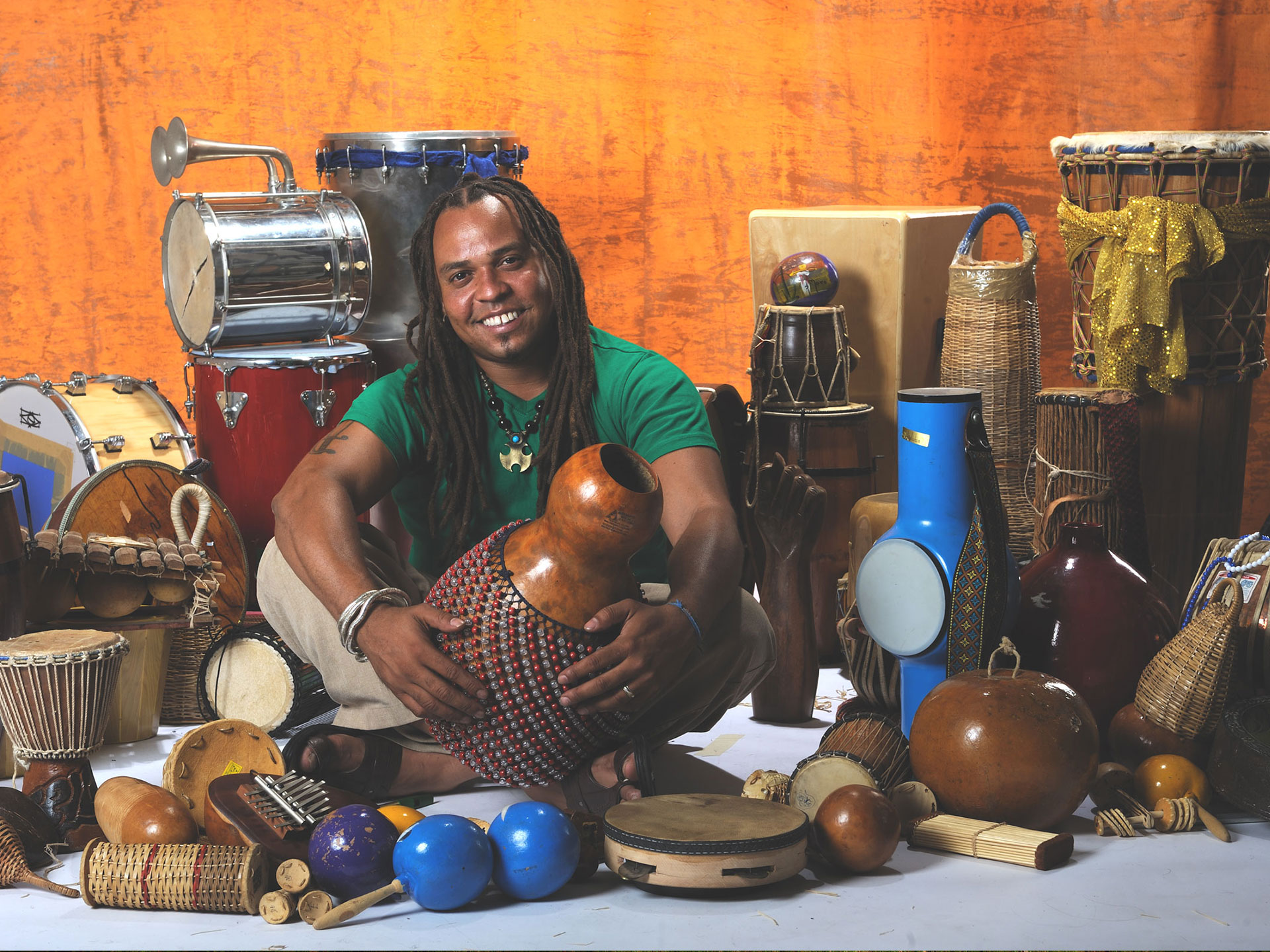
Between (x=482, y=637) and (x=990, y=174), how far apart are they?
3.89 metres

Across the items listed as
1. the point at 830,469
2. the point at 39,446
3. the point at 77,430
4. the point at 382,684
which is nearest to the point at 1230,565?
the point at 830,469

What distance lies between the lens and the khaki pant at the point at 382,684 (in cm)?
289

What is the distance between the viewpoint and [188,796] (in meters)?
2.75

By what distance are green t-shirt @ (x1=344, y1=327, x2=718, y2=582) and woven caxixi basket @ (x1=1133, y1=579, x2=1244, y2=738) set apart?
1.13 metres

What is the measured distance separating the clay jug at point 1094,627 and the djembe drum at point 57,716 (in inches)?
82.6

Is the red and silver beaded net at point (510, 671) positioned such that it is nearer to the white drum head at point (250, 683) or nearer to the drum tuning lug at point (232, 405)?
the white drum head at point (250, 683)

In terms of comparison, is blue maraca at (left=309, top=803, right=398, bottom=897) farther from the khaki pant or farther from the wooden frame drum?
the wooden frame drum

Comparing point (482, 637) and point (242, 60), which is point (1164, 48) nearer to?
point (242, 60)

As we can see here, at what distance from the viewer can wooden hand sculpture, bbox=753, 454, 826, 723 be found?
3.56m

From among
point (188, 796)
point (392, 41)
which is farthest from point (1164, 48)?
point (188, 796)

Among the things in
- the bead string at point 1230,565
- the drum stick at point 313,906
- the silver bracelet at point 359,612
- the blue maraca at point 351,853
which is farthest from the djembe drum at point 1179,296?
the drum stick at point 313,906

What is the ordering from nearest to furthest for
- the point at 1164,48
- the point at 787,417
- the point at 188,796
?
the point at 188,796
the point at 787,417
the point at 1164,48

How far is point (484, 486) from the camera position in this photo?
3113 millimetres

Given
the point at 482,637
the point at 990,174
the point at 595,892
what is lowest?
the point at 595,892
